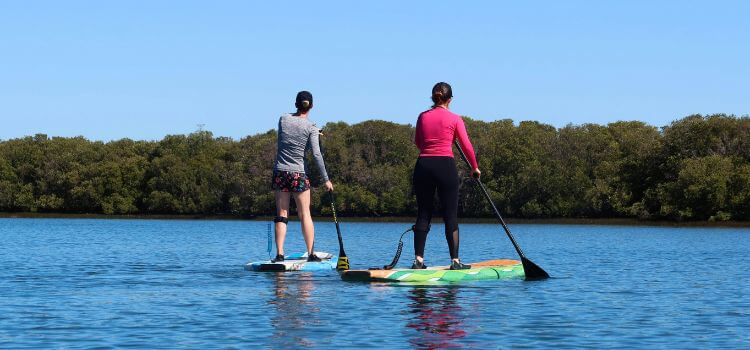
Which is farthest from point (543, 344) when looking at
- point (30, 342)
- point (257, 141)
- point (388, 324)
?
point (257, 141)

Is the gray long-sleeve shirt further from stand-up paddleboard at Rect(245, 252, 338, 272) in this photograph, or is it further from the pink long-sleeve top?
the pink long-sleeve top

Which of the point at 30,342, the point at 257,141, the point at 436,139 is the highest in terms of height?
the point at 257,141

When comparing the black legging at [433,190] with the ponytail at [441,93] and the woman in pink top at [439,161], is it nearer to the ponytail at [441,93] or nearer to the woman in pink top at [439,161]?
the woman in pink top at [439,161]

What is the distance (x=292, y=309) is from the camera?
12633mm

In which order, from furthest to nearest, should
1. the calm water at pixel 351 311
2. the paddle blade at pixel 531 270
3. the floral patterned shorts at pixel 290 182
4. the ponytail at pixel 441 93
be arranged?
the floral patterned shorts at pixel 290 182
the paddle blade at pixel 531 270
the ponytail at pixel 441 93
the calm water at pixel 351 311

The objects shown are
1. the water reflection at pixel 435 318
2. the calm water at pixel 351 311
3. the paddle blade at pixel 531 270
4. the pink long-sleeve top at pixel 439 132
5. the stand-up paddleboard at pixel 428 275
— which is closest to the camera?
the water reflection at pixel 435 318

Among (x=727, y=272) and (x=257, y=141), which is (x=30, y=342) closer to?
(x=727, y=272)

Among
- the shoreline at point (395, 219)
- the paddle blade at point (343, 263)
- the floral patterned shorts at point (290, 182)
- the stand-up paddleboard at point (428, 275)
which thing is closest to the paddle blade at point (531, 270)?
the stand-up paddleboard at point (428, 275)

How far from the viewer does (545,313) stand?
1249 cm

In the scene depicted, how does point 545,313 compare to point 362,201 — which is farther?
point 362,201

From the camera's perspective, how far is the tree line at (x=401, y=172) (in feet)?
313

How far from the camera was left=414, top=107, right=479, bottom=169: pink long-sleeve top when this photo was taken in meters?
16.4

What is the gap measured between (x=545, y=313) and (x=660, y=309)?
1.59m

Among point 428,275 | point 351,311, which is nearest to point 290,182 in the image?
point 428,275
